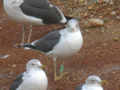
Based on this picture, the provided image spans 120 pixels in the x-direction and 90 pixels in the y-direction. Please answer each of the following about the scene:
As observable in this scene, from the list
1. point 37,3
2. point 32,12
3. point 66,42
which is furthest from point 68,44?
point 37,3

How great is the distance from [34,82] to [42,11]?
3.17 metres

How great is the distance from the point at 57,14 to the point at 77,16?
136 centimetres

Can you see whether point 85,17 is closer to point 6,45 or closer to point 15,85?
point 6,45

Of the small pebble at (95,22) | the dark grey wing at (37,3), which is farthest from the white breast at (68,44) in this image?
the small pebble at (95,22)

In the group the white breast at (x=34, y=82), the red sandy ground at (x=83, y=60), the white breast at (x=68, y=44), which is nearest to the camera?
the white breast at (x=34, y=82)

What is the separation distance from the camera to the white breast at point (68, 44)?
615cm

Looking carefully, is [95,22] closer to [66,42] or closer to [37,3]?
[37,3]

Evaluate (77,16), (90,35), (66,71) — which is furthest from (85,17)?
(66,71)

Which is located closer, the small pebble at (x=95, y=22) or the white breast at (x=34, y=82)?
the white breast at (x=34, y=82)

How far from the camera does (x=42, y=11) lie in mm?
8258

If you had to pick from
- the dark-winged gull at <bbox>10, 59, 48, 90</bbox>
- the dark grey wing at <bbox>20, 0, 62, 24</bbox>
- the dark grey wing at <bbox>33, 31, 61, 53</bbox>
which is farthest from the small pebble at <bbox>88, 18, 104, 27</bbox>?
the dark-winged gull at <bbox>10, 59, 48, 90</bbox>

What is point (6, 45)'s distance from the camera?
27.6ft

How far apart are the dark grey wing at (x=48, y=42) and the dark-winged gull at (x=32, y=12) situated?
145 centimetres

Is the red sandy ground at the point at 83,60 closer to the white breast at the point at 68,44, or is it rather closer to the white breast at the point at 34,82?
the white breast at the point at 68,44
